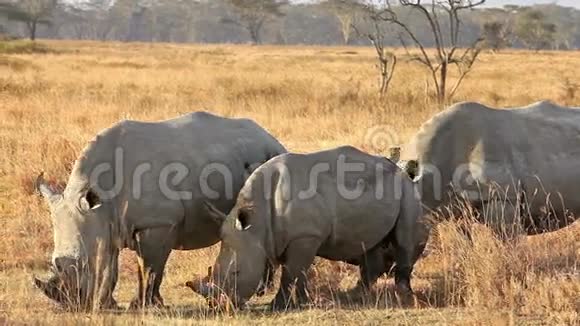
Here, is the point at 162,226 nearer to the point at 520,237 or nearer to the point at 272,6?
the point at 520,237

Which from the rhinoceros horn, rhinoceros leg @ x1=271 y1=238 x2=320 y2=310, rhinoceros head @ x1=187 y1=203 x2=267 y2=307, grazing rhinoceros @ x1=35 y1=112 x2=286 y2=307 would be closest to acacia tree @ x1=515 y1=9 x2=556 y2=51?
grazing rhinoceros @ x1=35 y1=112 x2=286 y2=307

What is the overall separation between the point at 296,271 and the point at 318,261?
1422 millimetres

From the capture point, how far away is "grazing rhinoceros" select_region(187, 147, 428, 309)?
20.8 ft

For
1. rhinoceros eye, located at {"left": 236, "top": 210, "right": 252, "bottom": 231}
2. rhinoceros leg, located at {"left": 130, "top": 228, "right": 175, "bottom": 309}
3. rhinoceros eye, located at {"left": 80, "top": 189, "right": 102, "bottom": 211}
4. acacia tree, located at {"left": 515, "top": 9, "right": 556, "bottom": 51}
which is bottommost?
rhinoceros leg, located at {"left": 130, "top": 228, "right": 175, "bottom": 309}

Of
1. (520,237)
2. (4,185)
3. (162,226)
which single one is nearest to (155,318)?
(162,226)

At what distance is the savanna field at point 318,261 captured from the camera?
6.12 metres

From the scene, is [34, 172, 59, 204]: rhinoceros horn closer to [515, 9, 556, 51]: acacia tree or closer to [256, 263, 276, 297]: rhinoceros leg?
[256, 263, 276, 297]: rhinoceros leg

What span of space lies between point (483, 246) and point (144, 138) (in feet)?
8.26

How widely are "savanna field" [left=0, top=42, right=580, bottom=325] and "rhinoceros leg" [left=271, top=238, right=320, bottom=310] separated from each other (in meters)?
0.18

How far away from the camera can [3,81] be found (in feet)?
74.9

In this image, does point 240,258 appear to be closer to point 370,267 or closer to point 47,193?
point 370,267

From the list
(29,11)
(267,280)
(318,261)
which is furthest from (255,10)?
(267,280)

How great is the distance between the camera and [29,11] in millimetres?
80750

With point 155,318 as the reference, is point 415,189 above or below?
above
